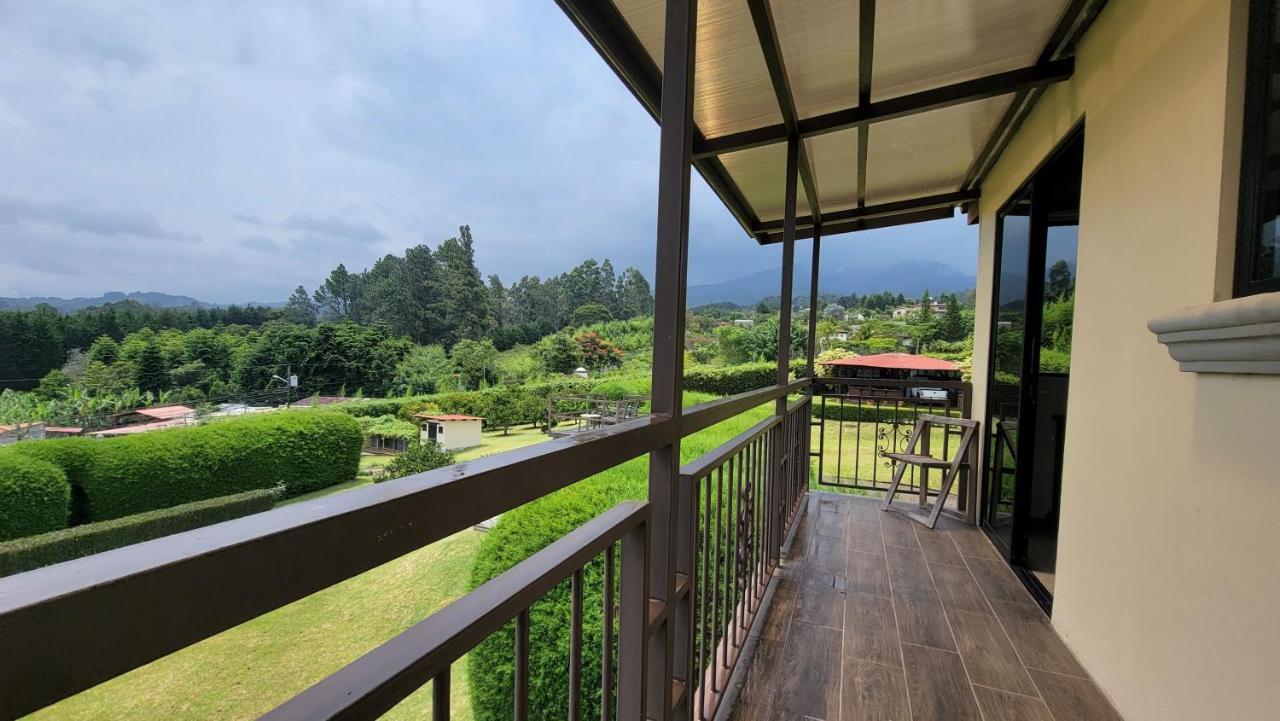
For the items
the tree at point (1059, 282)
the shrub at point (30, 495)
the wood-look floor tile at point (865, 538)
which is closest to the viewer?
the shrub at point (30, 495)

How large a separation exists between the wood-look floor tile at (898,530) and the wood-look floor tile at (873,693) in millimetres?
1351

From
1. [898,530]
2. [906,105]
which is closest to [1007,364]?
[898,530]

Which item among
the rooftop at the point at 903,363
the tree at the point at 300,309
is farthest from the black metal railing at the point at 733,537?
the rooftop at the point at 903,363

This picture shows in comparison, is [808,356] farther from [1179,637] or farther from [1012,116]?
[1179,637]

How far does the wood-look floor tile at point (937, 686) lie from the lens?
1.67 meters

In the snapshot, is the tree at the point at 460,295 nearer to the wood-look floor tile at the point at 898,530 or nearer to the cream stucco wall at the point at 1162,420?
the cream stucco wall at the point at 1162,420

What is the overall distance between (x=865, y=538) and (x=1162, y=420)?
1.91 m

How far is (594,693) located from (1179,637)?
1912mm

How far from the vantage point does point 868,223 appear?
15.8ft

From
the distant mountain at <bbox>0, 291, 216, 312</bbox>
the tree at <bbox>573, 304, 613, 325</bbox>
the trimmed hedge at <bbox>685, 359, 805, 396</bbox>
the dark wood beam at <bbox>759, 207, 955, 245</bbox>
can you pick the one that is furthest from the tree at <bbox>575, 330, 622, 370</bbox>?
the trimmed hedge at <bbox>685, 359, 805, 396</bbox>

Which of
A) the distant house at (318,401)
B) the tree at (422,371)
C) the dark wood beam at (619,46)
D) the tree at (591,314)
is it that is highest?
the dark wood beam at (619,46)

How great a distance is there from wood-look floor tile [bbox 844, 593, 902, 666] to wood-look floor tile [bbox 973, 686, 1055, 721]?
0.27 meters

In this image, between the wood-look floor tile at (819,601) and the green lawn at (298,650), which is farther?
the wood-look floor tile at (819,601)

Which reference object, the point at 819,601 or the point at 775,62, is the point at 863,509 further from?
the point at 775,62
